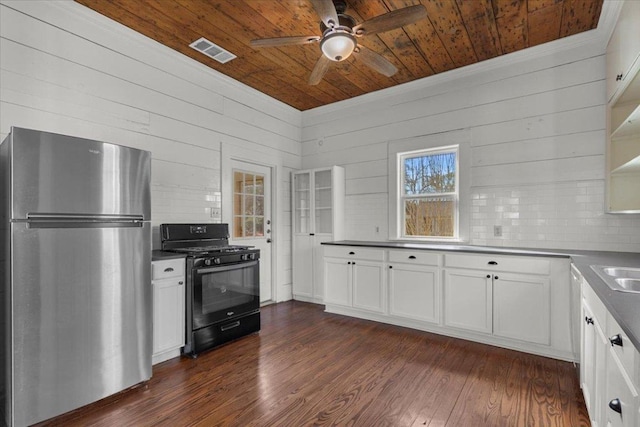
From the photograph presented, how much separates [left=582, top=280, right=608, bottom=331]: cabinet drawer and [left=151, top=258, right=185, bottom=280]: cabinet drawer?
2828 mm

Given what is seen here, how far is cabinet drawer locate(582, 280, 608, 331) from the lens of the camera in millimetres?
1416

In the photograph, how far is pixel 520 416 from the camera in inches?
79.0

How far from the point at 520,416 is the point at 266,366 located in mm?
1793

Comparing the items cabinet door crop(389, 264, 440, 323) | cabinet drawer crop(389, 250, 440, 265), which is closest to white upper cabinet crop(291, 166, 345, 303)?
cabinet drawer crop(389, 250, 440, 265)

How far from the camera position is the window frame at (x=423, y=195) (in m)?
3.83

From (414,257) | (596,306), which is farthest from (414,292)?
(596,306)

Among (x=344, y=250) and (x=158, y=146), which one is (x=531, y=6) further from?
(x=158, y=146)

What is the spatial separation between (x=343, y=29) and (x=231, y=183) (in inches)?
88.8

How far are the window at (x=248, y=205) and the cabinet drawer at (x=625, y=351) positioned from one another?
143 inches

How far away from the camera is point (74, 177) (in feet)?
6.70

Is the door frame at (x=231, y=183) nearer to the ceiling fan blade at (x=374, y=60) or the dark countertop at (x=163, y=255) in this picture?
the dark countertop at (x=163, y=255)

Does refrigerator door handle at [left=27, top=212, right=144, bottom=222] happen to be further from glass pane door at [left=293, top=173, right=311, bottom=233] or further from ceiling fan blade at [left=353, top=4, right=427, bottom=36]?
glass pane door at [left=293, top=173, right=311, bottom=233]

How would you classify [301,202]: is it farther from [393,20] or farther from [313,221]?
[393,20]

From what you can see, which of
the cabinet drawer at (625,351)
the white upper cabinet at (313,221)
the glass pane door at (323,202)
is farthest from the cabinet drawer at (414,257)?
the cabinet drawer at (625,351)
